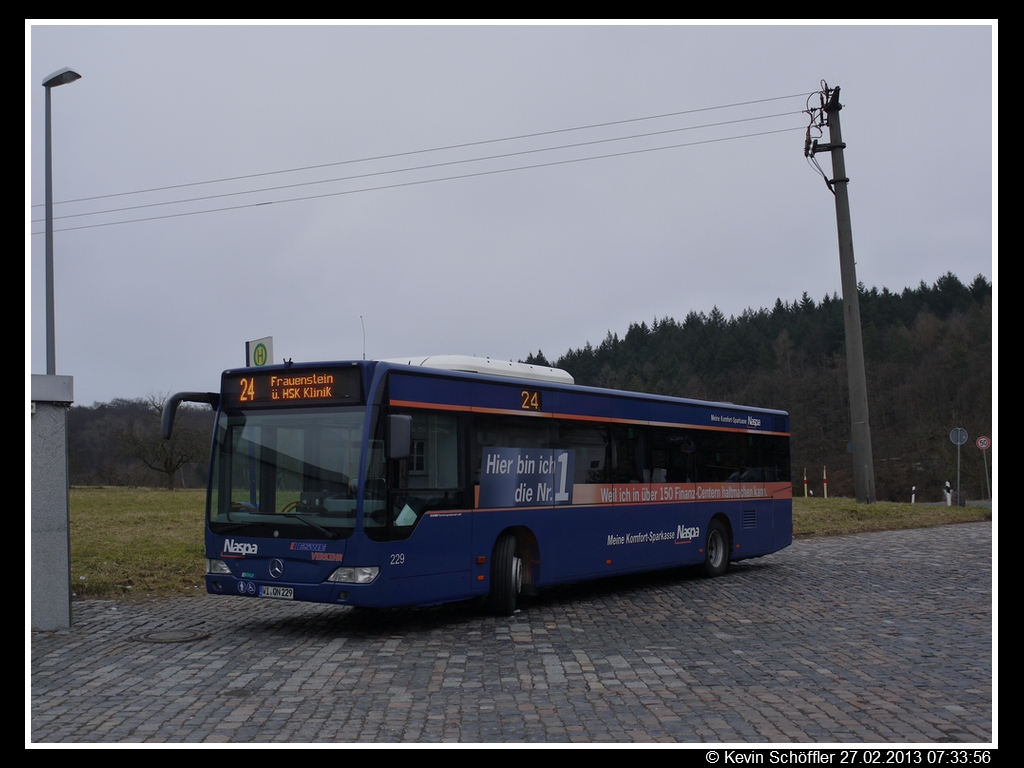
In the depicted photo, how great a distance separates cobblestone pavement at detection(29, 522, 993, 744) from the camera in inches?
243

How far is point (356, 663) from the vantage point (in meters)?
8.61

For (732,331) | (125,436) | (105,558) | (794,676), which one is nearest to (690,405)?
(794,676)

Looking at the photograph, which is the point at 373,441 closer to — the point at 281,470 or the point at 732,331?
the point at 281,470

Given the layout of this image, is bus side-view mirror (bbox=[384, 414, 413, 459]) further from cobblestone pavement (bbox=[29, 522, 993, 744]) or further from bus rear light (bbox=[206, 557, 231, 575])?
bus rear light (bbox=[206, 557, 231, 575])

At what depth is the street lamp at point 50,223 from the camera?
54.4 feet

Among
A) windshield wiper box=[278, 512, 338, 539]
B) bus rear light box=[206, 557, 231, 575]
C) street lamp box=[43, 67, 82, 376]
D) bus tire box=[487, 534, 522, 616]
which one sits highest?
street lamp box=[43, 67, 82, 376]

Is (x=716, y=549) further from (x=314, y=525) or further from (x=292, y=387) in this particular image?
(x=292, y=387)

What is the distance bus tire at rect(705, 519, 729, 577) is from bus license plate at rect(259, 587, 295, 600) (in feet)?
25.7

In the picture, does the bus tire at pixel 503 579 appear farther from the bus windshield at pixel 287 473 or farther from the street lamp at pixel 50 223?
the street lamp at pixel 50 223

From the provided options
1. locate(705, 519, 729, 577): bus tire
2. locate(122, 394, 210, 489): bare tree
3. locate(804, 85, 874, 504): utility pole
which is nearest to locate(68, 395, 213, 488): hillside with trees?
locate(122, 394, 210, 489): bare tree

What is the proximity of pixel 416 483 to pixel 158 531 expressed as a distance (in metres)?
12.3

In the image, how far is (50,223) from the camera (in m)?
16.9

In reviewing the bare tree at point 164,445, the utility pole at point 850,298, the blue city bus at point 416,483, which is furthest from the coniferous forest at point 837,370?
the blue city bus at point 416,483

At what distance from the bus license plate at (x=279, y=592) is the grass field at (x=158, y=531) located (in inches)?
163
